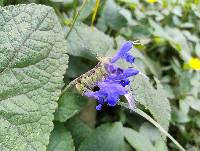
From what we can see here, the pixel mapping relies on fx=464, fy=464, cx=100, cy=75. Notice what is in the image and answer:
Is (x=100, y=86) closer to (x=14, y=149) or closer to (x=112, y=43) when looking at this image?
(x=14, y=149)

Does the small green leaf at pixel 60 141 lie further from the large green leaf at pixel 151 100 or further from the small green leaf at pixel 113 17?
the small green leaf at pixel 113 17

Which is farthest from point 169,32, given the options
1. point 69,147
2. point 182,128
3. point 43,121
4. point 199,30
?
point 43,121

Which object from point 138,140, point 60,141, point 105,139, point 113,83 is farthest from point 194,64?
point 113,83

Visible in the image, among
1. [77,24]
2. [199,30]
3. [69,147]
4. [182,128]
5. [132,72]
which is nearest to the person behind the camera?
[132,72]

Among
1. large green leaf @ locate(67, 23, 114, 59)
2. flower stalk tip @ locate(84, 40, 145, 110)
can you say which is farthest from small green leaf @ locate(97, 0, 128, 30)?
flower stalk tip @ locate(84, 40, 145, 110)

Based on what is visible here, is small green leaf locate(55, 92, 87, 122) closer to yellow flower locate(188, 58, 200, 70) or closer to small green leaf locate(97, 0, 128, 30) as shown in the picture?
small green leaf locate(97, 0, 128, 30)

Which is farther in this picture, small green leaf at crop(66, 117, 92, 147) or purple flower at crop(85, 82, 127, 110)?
small green leaf at crop(66, 117, 92, 147)
